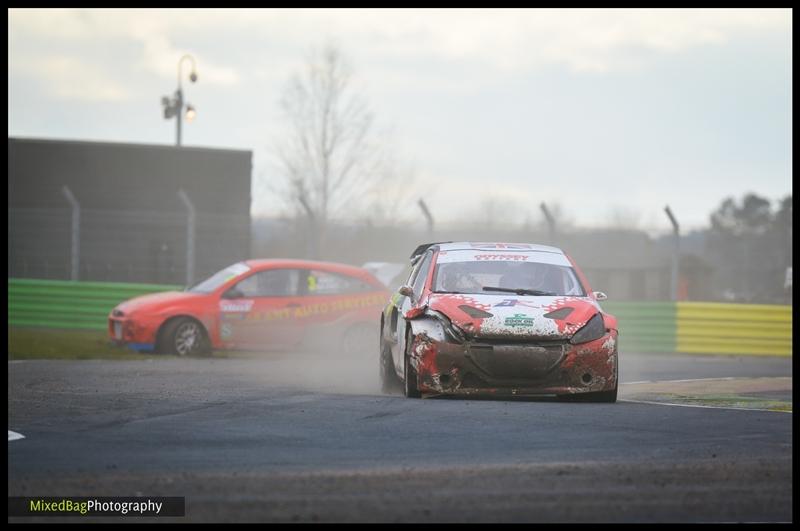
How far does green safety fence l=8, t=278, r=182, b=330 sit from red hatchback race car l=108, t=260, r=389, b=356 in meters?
4.99

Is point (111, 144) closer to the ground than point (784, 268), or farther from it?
farther from it

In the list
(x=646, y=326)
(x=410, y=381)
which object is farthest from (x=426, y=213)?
(x=410, y=381)

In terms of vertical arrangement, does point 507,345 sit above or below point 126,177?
below

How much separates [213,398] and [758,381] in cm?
664

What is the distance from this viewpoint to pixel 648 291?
5769 centimetres

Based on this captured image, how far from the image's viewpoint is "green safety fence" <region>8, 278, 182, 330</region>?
2230cm

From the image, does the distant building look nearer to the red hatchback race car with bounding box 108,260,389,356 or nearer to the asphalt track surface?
the red hatchback race car with bounding box 108,260,389,356

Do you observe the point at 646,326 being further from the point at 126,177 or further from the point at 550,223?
the point at 126,177

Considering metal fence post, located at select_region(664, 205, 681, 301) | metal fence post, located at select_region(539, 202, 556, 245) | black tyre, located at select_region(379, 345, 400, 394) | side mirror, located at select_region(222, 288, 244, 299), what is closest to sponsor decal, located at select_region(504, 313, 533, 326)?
black tyre, located at select_region(379, 345, 400, 394)

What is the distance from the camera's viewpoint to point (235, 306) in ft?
55.8

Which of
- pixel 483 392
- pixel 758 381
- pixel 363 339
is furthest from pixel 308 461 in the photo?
pixel 363 339

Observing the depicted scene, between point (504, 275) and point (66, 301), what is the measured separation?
13.8 meters

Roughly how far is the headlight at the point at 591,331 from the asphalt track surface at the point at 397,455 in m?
0.54
